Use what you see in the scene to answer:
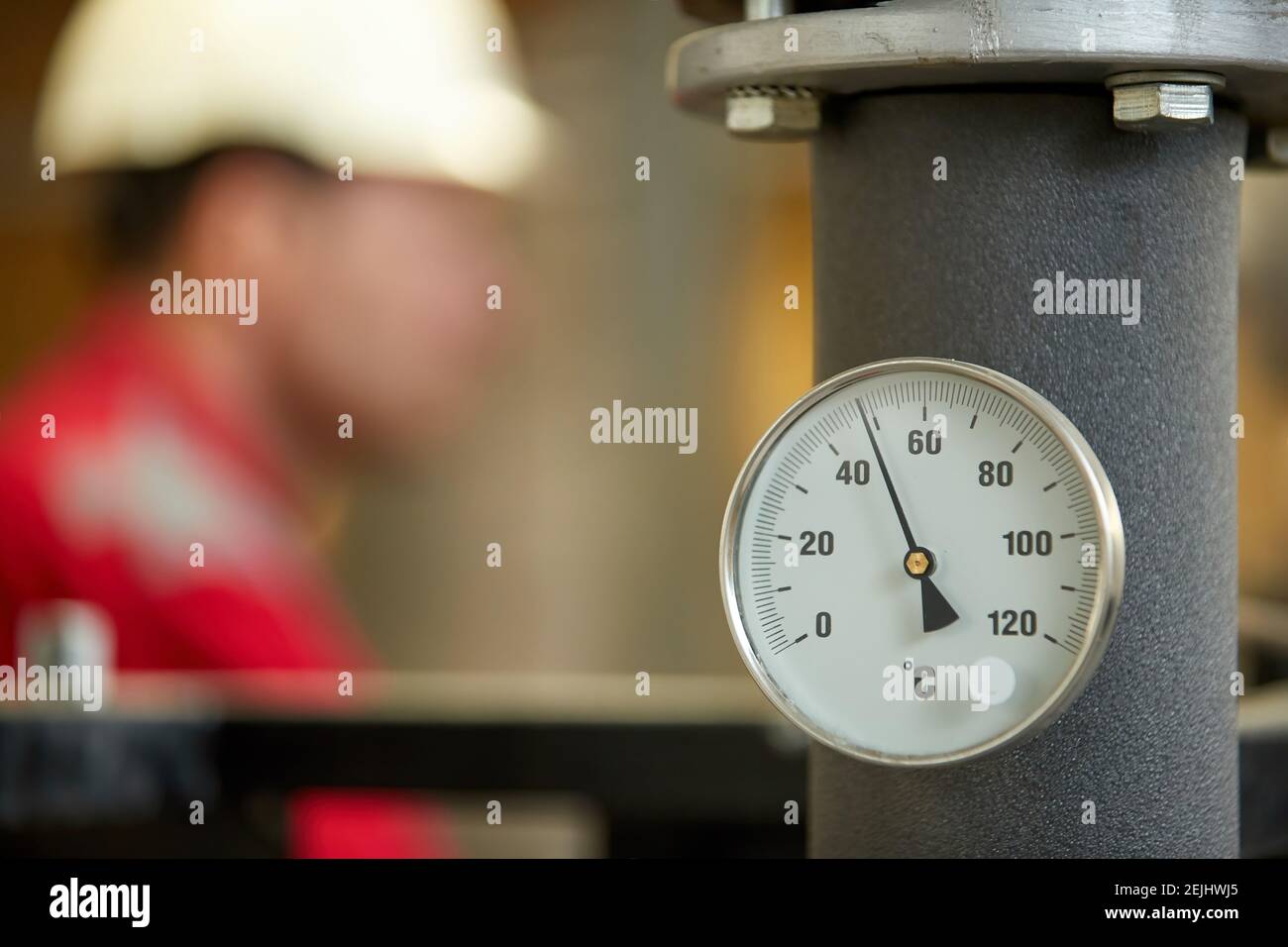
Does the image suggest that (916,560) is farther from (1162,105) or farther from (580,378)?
(580,378)

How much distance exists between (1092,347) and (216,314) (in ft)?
3.92

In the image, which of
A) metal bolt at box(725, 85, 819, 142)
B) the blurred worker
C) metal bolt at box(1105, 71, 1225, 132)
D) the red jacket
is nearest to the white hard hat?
the blurred worker

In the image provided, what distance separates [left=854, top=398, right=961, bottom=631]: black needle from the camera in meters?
0.61

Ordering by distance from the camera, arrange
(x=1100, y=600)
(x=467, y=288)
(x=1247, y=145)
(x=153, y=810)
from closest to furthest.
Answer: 1. (x=1100, y=600)
2. (x=1247, y=145)
3. (x=153, y=810)
4. (x=467, y=288)

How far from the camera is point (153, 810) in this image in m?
1.44

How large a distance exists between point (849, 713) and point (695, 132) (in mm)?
2009

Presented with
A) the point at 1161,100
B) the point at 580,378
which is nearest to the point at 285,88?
the point at 580,378

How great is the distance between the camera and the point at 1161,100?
60cm

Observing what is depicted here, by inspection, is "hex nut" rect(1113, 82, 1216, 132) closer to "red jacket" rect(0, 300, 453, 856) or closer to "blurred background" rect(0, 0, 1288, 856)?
"red jacket" rect(0, 300, 453, 856)

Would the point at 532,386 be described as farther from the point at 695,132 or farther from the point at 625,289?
the point at 695,132

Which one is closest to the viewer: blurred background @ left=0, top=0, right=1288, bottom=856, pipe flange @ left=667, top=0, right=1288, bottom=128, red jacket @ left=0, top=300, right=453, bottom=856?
pipe flange @ left=667, top=0, right=1288, bottom=128

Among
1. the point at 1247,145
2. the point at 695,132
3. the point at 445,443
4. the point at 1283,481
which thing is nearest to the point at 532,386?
the point at 445,443

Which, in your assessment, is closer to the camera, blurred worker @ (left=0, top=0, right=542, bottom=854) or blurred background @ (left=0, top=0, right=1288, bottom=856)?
blurred worker @ (left=0, top=0, right=542, bottom=854)

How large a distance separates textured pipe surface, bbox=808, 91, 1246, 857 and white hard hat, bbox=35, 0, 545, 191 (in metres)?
1.18
